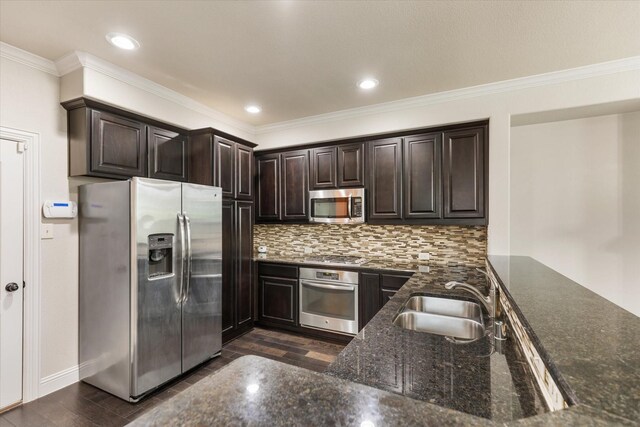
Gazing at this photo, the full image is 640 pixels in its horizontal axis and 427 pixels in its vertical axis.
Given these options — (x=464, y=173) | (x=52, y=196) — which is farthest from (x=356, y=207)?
(x=52, y=196)

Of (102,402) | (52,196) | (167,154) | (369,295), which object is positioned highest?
(167,154)

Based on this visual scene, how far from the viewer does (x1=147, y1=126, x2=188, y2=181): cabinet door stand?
294 cm

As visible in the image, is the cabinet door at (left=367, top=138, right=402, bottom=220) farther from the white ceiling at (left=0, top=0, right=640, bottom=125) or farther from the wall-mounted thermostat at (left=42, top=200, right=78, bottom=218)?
the wall-mounted thermostat at (left=42, top=200, right=78, bottom=218)

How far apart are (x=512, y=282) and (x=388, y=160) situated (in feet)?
6.88

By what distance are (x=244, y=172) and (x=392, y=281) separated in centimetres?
218

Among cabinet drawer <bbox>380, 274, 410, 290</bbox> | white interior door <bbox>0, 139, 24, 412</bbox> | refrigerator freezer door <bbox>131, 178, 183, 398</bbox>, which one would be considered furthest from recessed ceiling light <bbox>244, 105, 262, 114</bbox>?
cabinet drawer <bbox>380, 274, 410, 290</bbox>

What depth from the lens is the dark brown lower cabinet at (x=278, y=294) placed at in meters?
3.62

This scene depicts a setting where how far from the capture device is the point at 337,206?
3562 millimetres

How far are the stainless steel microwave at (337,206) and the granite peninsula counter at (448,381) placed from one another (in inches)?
80.8

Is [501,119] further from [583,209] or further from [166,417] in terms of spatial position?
[166,417]

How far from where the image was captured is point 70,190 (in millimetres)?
2578

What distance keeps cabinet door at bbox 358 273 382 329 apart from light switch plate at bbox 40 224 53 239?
2.86 m

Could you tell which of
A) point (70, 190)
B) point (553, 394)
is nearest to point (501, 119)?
point (553, 394)

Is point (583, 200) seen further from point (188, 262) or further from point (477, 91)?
point (188, 262)
